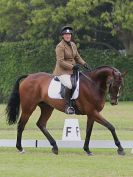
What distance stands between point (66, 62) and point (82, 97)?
77cm

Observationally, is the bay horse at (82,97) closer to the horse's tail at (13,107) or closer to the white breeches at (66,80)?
the horse's tail at (13,107)

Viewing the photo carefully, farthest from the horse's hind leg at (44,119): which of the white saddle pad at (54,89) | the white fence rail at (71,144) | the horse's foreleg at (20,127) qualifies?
the white saddle pad at (54,89)

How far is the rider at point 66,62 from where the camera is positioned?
1383cm

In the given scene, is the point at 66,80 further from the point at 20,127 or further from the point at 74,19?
the point at 74,19

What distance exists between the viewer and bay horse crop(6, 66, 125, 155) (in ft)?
44.6

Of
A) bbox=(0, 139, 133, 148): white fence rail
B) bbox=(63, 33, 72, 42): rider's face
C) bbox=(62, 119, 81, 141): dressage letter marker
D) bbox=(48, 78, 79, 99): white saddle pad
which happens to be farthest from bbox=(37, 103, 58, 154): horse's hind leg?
bbox=(63, 33, 72, 42): rider's face

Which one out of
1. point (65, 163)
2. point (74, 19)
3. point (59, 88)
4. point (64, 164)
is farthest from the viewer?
point (74, 19)

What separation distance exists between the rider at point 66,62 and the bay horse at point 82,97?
0.73ft

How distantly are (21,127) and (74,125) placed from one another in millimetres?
1180

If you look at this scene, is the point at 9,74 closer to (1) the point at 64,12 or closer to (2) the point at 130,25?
(1) the point at 64,12

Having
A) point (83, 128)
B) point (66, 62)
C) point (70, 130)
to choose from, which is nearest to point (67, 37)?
point (66, 62)

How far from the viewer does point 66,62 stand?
13.9 m

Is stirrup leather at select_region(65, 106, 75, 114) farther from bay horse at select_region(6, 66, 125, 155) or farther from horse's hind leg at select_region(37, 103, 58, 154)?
horse's hind leg at select_region(37, 103, 58, 154)

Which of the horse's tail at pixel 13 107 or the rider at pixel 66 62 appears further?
the horse's tail at pixel 13 107
